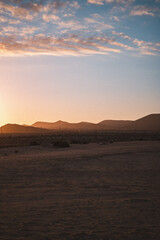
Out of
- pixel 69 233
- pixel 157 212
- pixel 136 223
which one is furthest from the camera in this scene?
pixel 157 212

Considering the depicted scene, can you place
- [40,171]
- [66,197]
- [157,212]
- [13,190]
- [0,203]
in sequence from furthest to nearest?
[40,171] → [13,190] → [66,197] → [0,203] → [157,212]

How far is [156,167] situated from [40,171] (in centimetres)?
690

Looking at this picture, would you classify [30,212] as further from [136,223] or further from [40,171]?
[40,171]

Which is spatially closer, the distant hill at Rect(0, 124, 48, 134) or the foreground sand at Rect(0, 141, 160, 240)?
the foreground sand at Rect(0, 141, 160, 240)

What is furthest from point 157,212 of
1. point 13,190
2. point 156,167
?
point 156,167

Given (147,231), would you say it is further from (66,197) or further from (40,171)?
(40,171)

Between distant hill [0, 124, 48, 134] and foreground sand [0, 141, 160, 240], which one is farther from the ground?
distant hill [0, 124, 48, 134]

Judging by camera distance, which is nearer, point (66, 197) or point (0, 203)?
point (0, 203)

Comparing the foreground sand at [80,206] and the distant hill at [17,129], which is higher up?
the distant hill at [17,129]

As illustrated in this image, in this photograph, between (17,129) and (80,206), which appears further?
(17,129)

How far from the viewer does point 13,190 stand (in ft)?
29.5

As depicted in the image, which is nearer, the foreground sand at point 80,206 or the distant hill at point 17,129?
the foreground sand at point 80,206

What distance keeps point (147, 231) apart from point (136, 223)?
0.48m

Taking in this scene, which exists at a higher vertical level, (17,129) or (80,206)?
(17,129)
